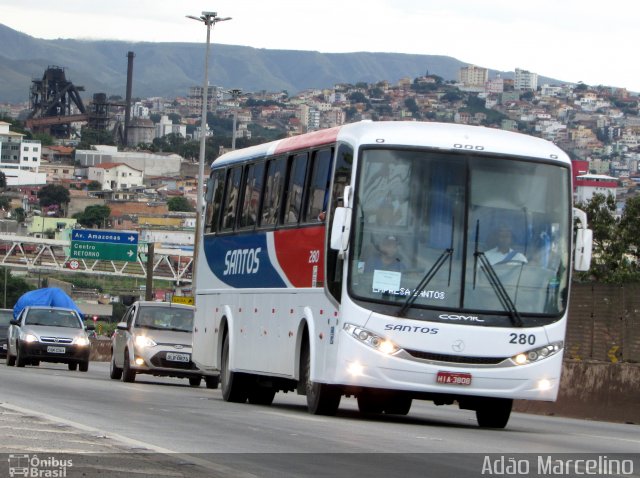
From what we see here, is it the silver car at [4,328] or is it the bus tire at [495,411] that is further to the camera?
the silver car at [4,328]

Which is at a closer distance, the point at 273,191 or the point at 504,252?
the point at 504,252

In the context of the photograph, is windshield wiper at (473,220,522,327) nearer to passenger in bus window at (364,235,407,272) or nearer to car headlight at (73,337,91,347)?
passenger in bus window at (364,235,407,272)

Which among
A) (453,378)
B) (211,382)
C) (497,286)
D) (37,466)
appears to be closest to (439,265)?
(497,286)

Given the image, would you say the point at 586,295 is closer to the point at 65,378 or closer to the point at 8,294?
the point at 65,378

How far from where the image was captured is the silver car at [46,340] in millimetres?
36250

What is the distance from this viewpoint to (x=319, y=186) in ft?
65.7

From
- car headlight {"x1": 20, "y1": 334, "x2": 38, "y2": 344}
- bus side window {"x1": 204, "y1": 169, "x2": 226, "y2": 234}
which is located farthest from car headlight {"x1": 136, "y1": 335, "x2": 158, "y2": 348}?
car headlight {"x1": 20, "y1": 334, "x2": 38, "y2": 344}

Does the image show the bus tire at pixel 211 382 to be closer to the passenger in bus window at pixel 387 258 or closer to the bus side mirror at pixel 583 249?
the passenger in bus window at pixel 387 258

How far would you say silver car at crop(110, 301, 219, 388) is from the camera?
1212 inches

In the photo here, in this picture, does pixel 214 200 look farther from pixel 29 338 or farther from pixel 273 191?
pixel 29 338

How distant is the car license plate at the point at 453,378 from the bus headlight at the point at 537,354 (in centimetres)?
58

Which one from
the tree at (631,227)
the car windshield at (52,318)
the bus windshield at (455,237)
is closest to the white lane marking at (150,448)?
the bus windshield at (455,237)

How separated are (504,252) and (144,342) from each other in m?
13.5

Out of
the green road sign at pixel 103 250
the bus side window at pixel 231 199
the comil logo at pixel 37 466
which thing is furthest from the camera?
the green road sign at pixel 103 250
